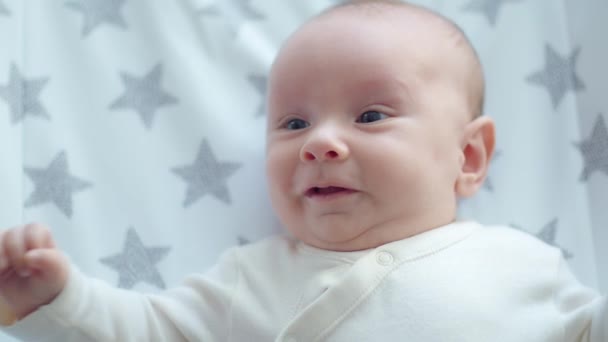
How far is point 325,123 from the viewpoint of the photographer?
1.17 meters

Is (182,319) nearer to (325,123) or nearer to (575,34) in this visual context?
(325,123)

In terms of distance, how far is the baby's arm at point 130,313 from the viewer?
3.38 feet

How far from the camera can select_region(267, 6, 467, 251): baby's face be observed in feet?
3.71

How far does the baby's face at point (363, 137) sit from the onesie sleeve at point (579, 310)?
0.22 metres

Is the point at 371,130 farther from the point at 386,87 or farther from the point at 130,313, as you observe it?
the point at 130,313

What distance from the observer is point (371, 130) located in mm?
1149

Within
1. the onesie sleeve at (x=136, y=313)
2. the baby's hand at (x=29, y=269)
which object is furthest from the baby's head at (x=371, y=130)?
the baby's hand at (x=29, y=269)

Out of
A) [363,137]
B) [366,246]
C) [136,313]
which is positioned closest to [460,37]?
[363,137]

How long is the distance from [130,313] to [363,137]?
48 cm

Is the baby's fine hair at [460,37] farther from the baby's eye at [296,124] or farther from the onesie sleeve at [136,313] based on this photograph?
the onesie sleeve at [136,313]

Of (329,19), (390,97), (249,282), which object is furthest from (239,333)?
(329,19)

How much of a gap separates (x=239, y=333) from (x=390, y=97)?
0.47 m

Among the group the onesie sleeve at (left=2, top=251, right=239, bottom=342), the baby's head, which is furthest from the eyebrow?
the onesie sleeve at (left=2, top=251, right=239, bottom=342)

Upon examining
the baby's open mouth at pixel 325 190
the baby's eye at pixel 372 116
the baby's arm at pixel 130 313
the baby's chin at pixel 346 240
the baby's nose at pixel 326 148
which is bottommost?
the baby's arm at pixel 130 313
